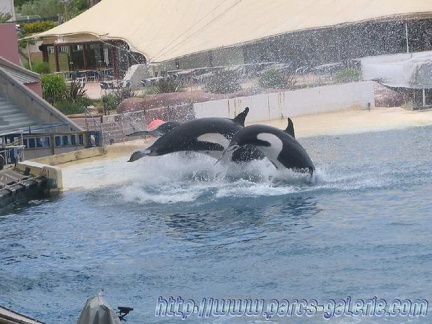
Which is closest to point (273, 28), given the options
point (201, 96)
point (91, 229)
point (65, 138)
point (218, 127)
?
point (201, 96)

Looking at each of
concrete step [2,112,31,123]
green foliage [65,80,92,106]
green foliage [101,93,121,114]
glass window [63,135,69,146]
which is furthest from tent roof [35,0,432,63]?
glass window [63,135,69,146]

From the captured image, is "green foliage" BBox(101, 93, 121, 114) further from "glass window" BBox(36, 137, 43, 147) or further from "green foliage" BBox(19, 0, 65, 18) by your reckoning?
"green foliage" BBox(19, 0, 65, 18)

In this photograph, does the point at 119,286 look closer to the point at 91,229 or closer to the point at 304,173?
the point at 91,229

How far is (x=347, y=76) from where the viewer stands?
29969 millimetres

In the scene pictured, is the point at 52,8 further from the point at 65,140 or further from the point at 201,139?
the point at 201,139

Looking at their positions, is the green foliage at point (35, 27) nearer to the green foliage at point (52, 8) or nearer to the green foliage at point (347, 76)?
the green foliage at point (52, 8)

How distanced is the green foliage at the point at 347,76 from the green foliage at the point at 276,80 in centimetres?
127

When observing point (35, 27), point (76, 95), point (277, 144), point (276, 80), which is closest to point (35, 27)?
point (35, 27)

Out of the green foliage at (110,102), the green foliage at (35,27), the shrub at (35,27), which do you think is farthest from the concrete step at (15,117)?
the shrub at (35,27)

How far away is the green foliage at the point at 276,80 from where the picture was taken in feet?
99.4

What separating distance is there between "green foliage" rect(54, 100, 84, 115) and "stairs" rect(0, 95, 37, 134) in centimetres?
332

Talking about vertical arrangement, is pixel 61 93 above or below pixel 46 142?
above

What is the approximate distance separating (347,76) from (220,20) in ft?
22.0

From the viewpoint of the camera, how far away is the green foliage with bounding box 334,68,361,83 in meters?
29.7
